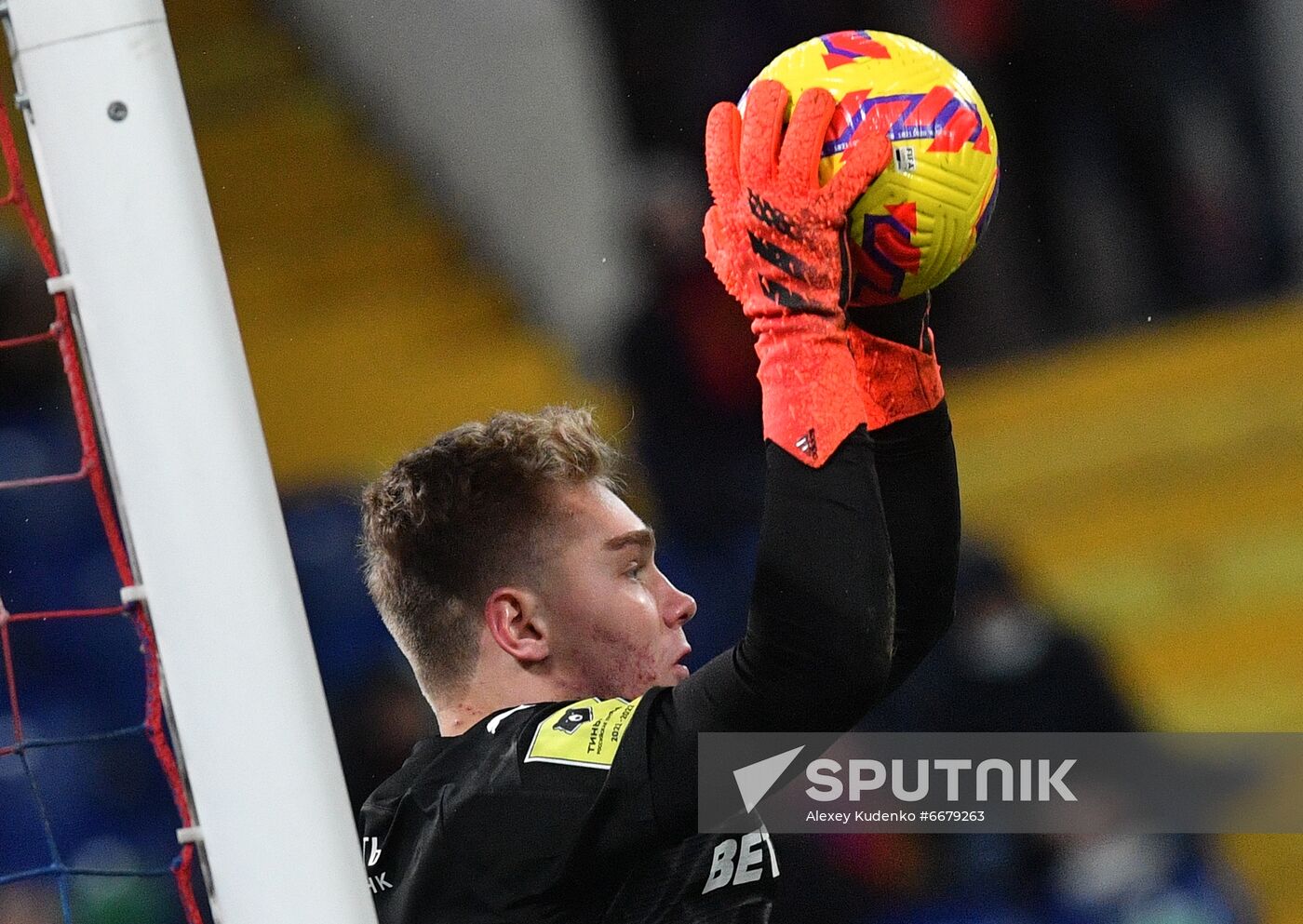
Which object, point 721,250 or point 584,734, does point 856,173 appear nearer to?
point 721,250

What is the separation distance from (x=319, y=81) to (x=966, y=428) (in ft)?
7.46

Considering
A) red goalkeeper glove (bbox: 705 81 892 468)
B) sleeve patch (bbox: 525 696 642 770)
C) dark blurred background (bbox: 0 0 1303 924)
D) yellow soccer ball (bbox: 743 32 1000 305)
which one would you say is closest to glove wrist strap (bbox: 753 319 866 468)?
red goalkeeper glove (bbox: 705 81 892 468)

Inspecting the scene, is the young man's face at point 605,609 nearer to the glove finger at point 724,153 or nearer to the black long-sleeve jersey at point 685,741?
the black long-sleeve jersey at point 685,741

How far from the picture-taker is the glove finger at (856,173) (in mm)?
1638

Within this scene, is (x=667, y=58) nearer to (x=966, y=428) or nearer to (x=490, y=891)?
(x=966, y=428)

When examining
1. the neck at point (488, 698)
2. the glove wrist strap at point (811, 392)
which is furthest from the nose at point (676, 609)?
the glove wrist strap at point (811, 392)

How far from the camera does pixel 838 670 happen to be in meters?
1.53

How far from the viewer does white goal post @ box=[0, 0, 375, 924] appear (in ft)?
4.05

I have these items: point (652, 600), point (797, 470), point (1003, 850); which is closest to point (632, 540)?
point (652, 600)

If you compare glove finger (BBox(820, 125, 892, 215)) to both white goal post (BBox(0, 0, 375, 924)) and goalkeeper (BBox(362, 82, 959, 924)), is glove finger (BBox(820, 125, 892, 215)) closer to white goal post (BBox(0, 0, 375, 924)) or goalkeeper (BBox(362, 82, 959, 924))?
goalkeeper (BBox(362, 82, 959, 924))

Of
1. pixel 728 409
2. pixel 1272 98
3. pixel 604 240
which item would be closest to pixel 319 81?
pixel 604 240

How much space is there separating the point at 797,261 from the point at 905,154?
36cm

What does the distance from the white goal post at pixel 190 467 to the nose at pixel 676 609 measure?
0.84 meters

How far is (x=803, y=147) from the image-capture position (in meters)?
1.64
